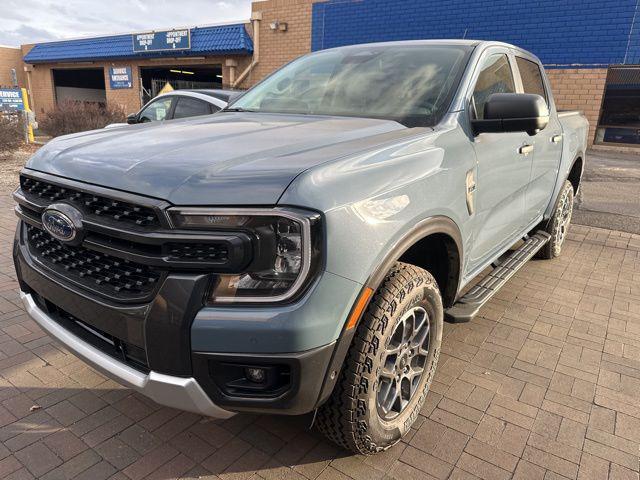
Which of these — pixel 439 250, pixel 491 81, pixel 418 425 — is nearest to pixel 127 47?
pixel 491 81

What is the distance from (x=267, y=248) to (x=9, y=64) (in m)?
38.0

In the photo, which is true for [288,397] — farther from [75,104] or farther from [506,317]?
[75,104]

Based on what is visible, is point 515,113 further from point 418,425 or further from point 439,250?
point 418,425

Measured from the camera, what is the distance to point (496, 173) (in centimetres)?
303

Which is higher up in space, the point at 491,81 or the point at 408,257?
the point at 491,81

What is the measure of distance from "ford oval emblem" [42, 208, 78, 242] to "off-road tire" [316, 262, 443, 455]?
1.22 m

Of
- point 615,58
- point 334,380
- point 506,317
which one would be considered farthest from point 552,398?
point 615,58

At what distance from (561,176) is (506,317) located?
5.87 feet

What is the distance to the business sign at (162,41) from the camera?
66.0 feet

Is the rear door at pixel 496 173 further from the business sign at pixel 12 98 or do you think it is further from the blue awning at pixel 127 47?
the business sign at pixel 12 98

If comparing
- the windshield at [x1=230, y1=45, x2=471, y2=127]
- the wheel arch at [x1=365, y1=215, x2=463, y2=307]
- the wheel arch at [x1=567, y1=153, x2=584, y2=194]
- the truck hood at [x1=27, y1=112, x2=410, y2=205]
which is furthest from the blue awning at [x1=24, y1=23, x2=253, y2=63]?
the wheel arch at [x1=365, y1=215, x2=463, y2=307]

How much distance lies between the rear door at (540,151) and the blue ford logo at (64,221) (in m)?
3.21

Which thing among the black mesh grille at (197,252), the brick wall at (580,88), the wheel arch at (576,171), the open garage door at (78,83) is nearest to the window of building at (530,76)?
the wheel arch at (576,171)

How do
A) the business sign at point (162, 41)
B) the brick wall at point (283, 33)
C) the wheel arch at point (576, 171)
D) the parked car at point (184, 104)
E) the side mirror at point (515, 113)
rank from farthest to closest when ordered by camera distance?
1. the business sign at point (162, 41)
2. the brick wall at point (283, 33)
3. the parked car at point (184, 104)
4. the wheel arch at point (576, 171)
5. the side mirror at point (515, 113)
